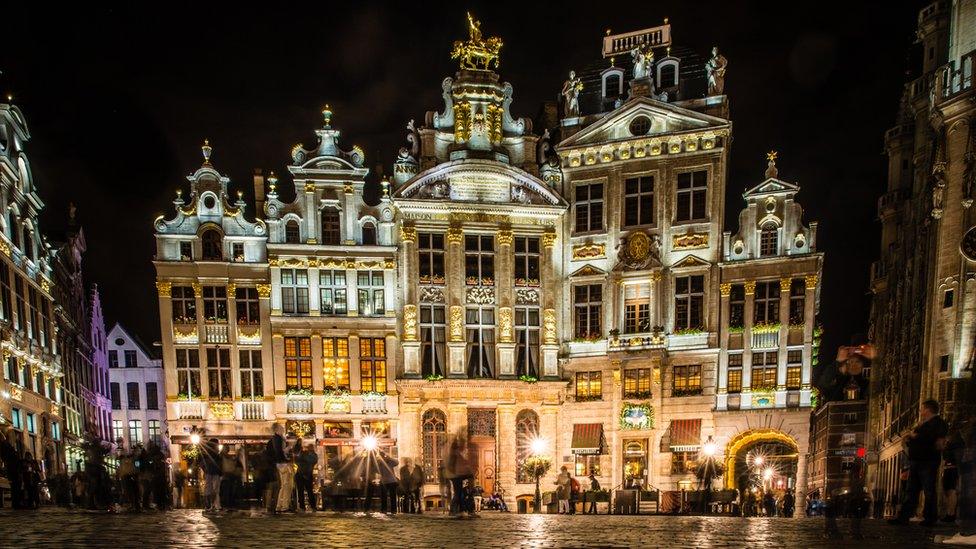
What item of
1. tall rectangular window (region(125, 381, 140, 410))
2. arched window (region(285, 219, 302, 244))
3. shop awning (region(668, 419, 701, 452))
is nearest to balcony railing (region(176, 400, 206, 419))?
arched window (region(285, 219, 302, 244))

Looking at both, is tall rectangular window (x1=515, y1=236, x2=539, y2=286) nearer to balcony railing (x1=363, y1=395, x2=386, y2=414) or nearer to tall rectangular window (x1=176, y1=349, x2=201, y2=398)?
balcony railing (x1=363, y1=395, x2=386, y2=414)

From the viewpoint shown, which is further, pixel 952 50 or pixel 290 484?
pixel 952 50

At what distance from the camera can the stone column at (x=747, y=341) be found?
3406 cm

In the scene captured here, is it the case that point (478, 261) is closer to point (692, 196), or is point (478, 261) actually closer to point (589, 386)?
point (589, 386)

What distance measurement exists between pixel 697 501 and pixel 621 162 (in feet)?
49.0

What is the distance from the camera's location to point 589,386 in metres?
36.3

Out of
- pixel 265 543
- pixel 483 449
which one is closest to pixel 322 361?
pixel 483 449

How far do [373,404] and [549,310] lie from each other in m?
8.76

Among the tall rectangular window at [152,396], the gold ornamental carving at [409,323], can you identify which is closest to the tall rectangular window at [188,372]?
the gold ornamental carving at [409,323]

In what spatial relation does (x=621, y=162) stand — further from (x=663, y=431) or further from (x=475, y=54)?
(x=663, y=431)

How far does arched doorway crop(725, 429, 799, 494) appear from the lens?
33.8m

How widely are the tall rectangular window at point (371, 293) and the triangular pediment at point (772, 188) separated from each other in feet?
53.9

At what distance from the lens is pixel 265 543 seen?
9156mm

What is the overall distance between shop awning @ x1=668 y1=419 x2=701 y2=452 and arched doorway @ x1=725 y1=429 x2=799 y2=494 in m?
1.39
